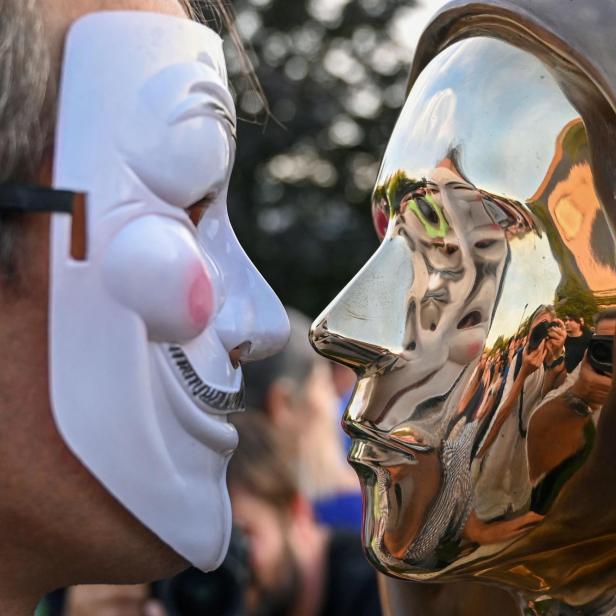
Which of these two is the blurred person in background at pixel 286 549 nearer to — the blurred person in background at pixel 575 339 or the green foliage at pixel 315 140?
the blurred person in background at pixel 575 339

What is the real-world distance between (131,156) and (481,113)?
52 centimetres

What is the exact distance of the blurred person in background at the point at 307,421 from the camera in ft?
9.74

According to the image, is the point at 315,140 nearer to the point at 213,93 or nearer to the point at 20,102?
the point at 213,93

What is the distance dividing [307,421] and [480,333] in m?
1.53

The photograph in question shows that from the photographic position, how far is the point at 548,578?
1.66m

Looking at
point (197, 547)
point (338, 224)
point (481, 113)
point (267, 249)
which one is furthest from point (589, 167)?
point (338, 224)

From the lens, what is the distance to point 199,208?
148cm

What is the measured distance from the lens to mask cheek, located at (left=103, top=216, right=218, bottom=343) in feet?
4.38

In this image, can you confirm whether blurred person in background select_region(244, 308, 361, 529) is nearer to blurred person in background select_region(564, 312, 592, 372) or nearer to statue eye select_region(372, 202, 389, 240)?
statue eye select_region(372, 202, 389, 240)

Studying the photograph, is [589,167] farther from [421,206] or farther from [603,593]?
[603,593]

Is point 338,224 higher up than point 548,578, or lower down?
lower down

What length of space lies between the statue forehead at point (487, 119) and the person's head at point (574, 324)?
0.17 meters

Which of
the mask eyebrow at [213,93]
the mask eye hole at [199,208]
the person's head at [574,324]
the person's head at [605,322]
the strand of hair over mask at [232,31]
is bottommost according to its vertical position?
the person's head at [574,324]

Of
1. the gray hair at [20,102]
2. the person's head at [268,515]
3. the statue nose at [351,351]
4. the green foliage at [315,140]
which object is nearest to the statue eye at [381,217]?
the statue nose at [351,351]
